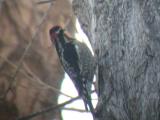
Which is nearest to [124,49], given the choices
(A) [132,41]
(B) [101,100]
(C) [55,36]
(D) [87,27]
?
(A) [132,41]

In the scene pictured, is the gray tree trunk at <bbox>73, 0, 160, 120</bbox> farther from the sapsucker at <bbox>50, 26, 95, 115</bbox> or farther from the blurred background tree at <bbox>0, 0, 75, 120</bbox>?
the blurred background tree at <bbox>0, 0, 75, 120</bbox>

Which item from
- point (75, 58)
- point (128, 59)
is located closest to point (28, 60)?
point (75, 58)

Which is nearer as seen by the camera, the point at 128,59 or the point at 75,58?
the point at 128,59

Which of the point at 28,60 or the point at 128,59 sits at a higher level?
the point at 28,60

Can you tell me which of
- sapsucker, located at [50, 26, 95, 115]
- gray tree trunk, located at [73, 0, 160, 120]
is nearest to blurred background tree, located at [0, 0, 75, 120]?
sapsucker, located at [50, 26, 95, 115]

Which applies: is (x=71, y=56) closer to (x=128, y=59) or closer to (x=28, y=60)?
(x=28, y=60)

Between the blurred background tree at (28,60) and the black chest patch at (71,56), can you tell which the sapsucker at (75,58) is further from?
the blurred background tree at (28,60)

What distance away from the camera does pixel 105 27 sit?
11.3 ft

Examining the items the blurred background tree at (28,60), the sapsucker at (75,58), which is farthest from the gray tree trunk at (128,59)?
the blurred background tree at (28,60)

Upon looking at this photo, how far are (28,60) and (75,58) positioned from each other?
680mm

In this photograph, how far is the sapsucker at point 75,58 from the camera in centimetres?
411

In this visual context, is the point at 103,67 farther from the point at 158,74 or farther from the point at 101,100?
the point at 158,74

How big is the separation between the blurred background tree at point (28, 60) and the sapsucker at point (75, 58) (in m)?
0.30

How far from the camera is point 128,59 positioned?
3266 mm
